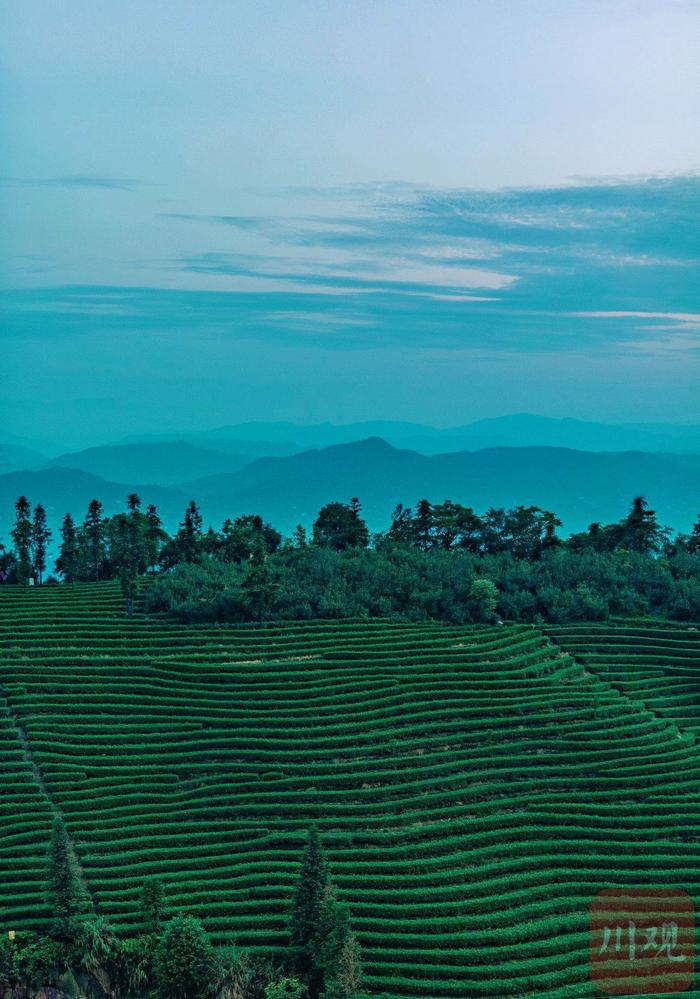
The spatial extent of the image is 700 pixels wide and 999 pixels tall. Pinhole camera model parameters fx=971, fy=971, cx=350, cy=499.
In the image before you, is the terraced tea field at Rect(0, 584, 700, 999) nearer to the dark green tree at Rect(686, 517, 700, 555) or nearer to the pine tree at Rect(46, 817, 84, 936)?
the pine tree at Rect(46, 817, 84, 936)

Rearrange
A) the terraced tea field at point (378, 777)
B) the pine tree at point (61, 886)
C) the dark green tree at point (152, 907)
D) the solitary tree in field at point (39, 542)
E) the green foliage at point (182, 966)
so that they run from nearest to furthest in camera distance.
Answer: the green foliage at point (182, 966)
the dark green tree at point (152, 907)
the pine tree at point (61, 886)
the terraced tea field at point (378, 777)
the solitary tree in field at point (39, 542)

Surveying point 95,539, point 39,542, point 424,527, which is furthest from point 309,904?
point 39,542

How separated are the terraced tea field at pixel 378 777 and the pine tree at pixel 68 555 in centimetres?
1539

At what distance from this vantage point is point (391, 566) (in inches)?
2517

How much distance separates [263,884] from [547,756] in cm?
1442

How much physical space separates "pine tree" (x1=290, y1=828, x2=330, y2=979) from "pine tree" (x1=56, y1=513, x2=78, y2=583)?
44.6 metres

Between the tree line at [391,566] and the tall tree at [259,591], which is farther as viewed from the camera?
the tree line at [391,566]

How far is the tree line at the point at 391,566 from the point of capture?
5838 cm

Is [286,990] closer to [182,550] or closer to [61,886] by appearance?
[61,886]

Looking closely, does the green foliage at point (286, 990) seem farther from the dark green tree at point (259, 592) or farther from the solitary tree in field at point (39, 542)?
the solitary tree in field at point (39, 542)

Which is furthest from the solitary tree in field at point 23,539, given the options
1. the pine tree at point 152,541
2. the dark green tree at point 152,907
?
the dark green tree at point 152,907

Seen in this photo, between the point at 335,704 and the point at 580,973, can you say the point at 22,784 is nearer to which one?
the point at 335,704

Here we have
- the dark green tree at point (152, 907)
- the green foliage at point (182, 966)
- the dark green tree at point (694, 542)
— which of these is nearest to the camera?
the green foliage at point (182, 966)

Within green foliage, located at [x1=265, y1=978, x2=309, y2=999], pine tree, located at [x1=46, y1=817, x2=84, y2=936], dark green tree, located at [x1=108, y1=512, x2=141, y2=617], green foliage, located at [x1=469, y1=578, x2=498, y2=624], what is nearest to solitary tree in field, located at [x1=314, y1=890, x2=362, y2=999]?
green foliage, located at [x1=265, y1=978, x2=309, y2=999]
